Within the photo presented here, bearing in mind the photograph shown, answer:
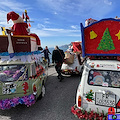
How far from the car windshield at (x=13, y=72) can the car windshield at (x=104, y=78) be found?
2253 millimetres

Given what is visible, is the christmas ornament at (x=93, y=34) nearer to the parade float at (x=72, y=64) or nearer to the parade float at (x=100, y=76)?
the parade float at (x=100, y=76)

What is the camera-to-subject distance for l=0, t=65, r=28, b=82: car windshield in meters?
3.54

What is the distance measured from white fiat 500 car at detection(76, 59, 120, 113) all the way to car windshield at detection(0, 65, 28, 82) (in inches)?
81.5

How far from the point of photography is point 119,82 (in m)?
2.70

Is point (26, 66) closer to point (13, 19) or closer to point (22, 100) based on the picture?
A: point (22, 100)

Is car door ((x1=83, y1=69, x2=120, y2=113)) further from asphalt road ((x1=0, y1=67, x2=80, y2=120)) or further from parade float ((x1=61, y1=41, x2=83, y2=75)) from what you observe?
parade float ((x1=61, y1=41, x2=83, y2=75))

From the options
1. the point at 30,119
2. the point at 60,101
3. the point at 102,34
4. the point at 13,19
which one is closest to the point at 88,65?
the point at 102,34

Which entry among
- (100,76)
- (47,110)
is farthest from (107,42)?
(47,110)

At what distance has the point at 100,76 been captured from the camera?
2875 mm

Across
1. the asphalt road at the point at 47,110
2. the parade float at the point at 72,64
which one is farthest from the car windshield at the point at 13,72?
the parade float at the point at 72,64

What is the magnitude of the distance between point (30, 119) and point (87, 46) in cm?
309

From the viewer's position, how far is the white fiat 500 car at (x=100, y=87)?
259cm

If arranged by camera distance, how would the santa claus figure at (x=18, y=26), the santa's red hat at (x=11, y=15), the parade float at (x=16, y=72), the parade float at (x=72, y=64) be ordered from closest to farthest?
1. the parade float at (x=16, y=72)
2. the santa's red hat at (x=11, y=15)
3. the santa claus figure at (x=18, y=26)
4. the parade float at (x=72, y=64)

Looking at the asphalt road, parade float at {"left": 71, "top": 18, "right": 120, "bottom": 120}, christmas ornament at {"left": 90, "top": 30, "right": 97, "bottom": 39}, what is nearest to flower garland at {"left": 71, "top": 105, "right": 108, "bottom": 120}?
parade float at {"left": 71, "top": 18, "right": 120, "bottom": 120}
